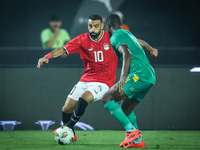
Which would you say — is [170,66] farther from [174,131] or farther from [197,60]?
[174,131]

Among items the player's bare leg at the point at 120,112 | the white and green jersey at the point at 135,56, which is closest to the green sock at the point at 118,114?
the player's bare leg at the point at 120,112

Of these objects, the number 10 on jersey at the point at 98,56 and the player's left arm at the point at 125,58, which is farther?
the number 10 on jersey at the point at 98,56

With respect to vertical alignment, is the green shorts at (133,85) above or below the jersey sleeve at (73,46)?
below

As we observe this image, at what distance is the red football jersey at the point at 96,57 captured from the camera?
4.73m

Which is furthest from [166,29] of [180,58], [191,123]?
[191,123]

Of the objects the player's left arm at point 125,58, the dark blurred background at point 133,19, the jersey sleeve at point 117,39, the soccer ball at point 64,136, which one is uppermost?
the dark blurred background at point 133,19

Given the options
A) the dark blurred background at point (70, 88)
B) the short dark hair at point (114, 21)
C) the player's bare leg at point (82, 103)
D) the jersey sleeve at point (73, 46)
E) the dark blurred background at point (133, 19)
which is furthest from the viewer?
the dark blurred background at point (133, 19)

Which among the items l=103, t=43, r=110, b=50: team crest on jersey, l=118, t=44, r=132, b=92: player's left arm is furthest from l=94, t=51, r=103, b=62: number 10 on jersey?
l=118, t=44, r=132, b=92: player's left arm

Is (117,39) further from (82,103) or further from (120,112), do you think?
(82,103)

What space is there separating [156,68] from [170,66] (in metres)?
0.30

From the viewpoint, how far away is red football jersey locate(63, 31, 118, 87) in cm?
473

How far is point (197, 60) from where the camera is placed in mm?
6113

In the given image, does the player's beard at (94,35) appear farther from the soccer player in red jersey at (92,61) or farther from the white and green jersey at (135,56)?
the white and green jersey at (135,56)

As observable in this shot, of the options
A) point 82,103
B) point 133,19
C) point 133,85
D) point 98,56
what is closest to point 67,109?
point 82,103
